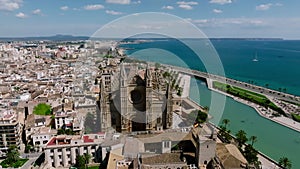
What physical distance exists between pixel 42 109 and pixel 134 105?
37.7 ft

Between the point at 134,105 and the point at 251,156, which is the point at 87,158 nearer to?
the point at 134,105

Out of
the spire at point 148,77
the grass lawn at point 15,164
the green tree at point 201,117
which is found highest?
the spire at point 148,77

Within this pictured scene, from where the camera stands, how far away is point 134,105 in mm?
19641

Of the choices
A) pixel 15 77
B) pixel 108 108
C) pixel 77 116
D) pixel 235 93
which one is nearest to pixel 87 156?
pixel 108 108

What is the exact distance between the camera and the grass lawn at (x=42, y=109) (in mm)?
24947

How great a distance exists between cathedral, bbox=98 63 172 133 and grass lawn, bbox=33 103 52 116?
362 inches

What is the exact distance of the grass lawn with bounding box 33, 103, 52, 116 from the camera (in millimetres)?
24947

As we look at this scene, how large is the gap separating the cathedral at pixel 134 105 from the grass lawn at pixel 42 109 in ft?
30.2

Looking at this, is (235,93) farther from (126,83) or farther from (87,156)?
(87,156)

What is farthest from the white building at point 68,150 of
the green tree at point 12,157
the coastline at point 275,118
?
the coastline at point 275,118

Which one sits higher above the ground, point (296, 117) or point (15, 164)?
point (296, 117)

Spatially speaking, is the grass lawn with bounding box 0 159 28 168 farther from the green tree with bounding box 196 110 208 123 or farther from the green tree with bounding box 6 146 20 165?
the green tree with bounding box 196 110 208 123

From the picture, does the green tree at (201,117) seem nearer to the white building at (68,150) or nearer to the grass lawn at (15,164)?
the white building at (68,150)

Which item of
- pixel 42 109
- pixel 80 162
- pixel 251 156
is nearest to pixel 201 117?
pixel 251 156
